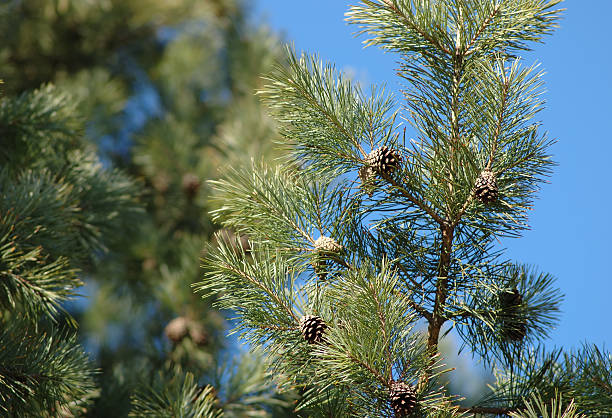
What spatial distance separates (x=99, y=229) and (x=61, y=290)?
30 cm

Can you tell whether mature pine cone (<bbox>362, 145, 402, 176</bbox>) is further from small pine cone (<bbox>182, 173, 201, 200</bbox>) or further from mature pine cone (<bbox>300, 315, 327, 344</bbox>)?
small pine cone (<bbox>182, 173, 201, 200</bbox>)

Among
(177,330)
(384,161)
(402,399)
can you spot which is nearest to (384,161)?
(384,161)

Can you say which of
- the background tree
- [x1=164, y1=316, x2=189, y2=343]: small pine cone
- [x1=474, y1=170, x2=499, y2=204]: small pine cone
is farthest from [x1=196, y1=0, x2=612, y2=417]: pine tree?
[x1=164, y1=316, x2=189, y2=343]: small pine cone

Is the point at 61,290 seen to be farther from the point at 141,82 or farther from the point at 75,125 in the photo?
the point at 141,82

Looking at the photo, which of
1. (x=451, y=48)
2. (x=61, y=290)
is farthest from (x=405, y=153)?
(x=61, y=290)

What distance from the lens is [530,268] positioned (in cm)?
73

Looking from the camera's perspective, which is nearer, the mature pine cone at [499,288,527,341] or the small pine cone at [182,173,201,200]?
the mature pine cone at [499,288,527,341]

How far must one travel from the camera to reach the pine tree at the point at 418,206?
0.63 meters

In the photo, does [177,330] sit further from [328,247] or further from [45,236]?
[328,247]

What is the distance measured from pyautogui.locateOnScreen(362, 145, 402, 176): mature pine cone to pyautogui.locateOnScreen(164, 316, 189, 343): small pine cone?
1052mm

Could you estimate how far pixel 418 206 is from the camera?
0.65 m

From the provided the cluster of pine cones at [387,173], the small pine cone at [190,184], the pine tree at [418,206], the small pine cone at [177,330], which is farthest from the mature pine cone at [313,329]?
the small pine cone at [190,184]

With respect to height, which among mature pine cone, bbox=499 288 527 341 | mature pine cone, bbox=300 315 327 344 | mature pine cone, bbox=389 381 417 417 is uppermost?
mature pine cone, bbox=499 288 527 341

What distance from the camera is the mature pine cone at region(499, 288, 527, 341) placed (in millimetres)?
658
